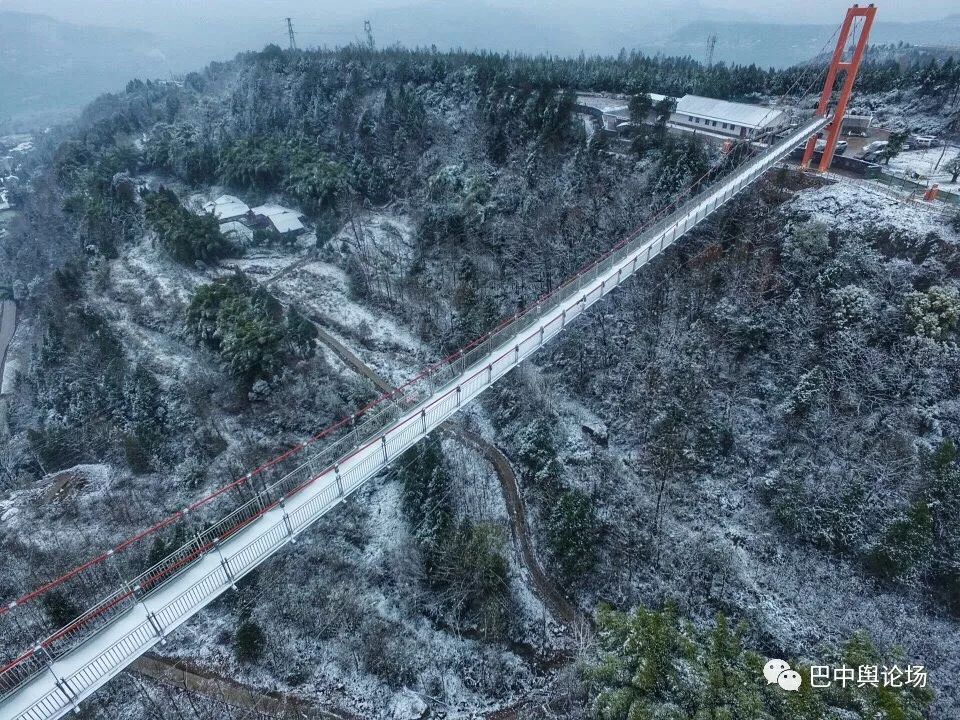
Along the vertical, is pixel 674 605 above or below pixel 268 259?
below

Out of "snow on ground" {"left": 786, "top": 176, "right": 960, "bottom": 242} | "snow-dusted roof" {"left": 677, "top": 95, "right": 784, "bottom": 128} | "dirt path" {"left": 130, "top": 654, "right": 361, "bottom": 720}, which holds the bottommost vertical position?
"dirt path" {"left": 130, "top": 654, "right": 361, "bottom": 720}

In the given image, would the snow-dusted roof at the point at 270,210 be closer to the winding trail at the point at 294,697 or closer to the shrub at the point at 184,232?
the shrub at the point at 184,232

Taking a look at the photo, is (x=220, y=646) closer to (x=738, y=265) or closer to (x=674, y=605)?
(x=674, y=605)

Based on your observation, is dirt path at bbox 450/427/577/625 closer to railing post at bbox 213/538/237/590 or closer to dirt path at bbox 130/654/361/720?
dirt path at bbox 130/654/361/720

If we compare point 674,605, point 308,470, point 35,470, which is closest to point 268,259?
point 35,470

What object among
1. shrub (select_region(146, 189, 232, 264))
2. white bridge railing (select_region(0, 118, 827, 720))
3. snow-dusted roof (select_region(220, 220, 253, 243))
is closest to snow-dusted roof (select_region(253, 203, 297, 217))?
snow-dusted roof (select_region(220, 220, 253, 243))

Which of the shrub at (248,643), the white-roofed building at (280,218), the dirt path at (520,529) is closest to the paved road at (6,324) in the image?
the white-roofed building at (280,218)
